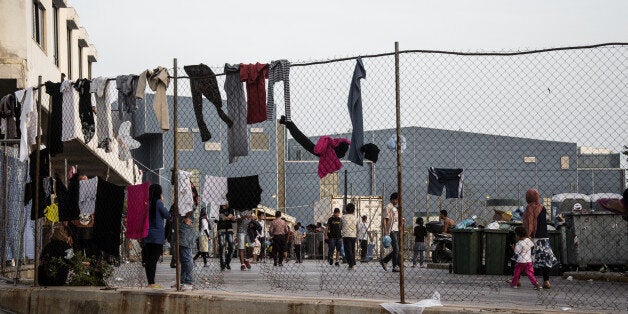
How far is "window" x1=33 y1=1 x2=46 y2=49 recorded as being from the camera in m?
27.5

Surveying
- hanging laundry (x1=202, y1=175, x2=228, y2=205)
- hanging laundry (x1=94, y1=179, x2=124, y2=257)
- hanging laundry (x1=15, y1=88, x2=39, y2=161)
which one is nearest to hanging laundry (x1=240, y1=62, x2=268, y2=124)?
hanging laundry (x1=202, y1=175, x2=228, y2=205)

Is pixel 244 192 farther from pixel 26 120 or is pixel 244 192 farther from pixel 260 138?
pixel 260 138

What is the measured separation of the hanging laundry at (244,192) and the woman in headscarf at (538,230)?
4.72 meters

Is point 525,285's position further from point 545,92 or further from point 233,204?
point 545,92

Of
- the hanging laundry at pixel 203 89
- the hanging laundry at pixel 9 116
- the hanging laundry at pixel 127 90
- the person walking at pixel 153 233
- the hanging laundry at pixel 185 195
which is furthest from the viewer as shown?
the hanging laundry at pixel 9 116

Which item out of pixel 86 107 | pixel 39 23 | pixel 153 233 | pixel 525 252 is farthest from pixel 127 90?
pixel 39 23

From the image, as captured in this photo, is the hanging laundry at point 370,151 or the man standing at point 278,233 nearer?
the hanging laundry at point 370,151

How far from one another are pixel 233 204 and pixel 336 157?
2511 mm

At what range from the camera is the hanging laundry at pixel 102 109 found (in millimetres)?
14148

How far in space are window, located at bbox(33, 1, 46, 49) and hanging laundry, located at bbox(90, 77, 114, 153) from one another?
1256 centimetres

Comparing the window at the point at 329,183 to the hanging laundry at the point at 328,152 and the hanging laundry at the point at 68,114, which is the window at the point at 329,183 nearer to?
the hanging laundry at the point at 68,114

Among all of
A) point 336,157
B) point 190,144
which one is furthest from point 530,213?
point 190,144

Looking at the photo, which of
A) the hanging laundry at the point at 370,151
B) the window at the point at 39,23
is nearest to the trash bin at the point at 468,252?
the hanging laundry at the point at 370,151

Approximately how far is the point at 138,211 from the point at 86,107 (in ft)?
6.15
